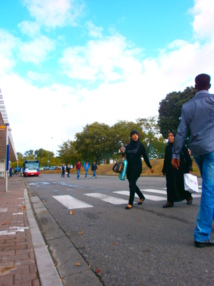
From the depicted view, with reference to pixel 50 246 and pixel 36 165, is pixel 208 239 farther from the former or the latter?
pixel 36 165

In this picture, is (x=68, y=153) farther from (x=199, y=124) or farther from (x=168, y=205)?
(x=199, y=124)

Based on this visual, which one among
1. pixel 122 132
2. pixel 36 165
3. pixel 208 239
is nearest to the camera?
pixel 208 239

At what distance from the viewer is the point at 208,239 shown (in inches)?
122

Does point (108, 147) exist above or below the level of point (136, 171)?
above

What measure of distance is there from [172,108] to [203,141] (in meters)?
34.0

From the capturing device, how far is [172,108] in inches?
1412

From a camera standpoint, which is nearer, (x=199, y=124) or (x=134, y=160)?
(x=199, y=124)

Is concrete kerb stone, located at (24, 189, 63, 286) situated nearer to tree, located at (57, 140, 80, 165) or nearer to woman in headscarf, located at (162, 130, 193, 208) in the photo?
woman in headscarf, located at (162, 130, 193, 208)

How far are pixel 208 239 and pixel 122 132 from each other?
53.7 metres

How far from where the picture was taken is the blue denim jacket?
3.12 meters

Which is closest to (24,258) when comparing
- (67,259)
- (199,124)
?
(67,259)

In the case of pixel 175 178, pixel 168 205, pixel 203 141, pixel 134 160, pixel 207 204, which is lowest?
pixel 168 205

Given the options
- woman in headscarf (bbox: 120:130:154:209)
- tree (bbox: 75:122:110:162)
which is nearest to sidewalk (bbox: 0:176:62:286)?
woman in headscarf (bbox: 120:130:154:209)

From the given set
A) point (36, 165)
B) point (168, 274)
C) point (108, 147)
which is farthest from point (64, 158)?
point (168, 274)
